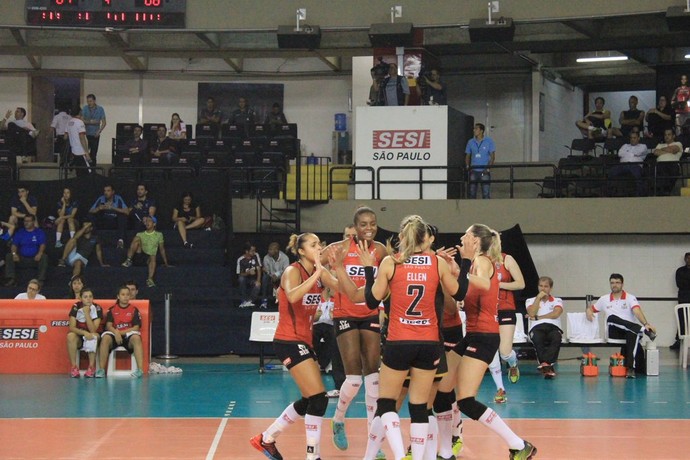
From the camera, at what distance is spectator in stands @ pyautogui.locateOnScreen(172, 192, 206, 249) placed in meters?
21.2

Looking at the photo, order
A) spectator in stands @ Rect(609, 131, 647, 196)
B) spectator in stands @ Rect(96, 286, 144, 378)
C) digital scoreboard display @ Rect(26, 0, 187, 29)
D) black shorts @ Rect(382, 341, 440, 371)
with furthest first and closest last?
spectator in stands @ Rect(609, 131, 647, 196) < digital scoreboard display @ Rect(26, 0, 187, 29) < spectator in stands @ Rect(96, 286, 144, 378) < black shorts @ Rect(382, 341, 440, 371)

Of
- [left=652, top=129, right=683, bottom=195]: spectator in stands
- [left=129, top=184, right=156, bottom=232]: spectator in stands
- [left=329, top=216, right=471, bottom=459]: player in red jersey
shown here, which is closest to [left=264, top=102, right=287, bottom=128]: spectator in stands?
[left=129, top=184, right=156, bottom=232]: spectator in stands

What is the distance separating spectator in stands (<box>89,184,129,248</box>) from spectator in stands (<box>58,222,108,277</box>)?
61 cm

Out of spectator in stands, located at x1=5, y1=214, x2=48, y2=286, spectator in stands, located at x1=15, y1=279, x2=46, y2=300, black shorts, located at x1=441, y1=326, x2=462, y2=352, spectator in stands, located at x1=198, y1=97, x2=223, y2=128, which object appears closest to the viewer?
black shorts, located at x1=441, y1=326, x2=462, y2=352

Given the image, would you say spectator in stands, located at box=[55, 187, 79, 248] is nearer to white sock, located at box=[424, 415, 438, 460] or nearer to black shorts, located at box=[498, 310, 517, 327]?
black shorts, located at box=[498, 310, 517, 327]

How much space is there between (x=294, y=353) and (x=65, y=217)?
44.5 feet

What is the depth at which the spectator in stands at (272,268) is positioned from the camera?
779 inches

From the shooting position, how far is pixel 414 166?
865 inches

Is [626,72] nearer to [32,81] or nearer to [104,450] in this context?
[32,81]

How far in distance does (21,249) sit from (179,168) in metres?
3.85

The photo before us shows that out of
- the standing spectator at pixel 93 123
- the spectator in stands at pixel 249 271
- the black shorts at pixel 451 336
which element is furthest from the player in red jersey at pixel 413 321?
the standing spectator at pixel 93 123

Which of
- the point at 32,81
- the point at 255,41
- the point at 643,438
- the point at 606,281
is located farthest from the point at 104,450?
the point at 32,81

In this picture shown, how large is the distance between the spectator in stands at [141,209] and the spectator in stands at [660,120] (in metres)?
11.2

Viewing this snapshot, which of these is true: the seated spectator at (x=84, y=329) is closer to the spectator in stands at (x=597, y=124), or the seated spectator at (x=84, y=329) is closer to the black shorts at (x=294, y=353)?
the black shorts at (x=294, y=353)
